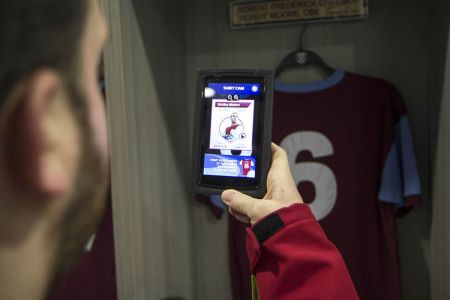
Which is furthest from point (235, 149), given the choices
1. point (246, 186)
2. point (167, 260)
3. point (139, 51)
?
point (167, 260)

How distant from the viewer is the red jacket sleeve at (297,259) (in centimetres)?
58

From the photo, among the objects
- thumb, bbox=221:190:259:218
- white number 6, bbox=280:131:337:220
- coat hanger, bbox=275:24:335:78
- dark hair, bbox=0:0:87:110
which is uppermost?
dark hair, bbox=0:0:87:110

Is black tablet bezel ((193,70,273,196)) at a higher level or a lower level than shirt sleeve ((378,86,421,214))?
higher

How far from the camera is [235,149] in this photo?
2.61ft

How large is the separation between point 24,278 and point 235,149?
1.64 ft

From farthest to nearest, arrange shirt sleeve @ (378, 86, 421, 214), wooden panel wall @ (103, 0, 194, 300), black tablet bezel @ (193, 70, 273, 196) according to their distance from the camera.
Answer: shirt sleeve @ (378, 86, 421, 214) < wooden panel wall @ (103, 0, 194, 300) < black tablet bezel @ (193, 70, 273, 196)

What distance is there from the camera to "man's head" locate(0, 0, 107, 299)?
0.30 m

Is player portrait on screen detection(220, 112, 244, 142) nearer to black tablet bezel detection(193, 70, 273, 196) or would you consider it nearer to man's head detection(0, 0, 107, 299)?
black tablet bezel detection(193, 70, 273, 196)

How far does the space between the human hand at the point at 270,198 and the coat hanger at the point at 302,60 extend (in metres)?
0.48

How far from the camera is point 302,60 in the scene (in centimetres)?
116

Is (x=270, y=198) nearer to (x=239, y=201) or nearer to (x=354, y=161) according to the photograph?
(x=239, y=201)

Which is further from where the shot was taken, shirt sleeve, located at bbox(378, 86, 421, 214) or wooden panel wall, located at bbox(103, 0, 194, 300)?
shirt sleeve, located at bbox(378, 86, 421, 214)

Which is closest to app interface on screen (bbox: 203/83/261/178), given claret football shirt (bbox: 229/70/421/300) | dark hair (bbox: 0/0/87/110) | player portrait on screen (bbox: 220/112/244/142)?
player portrait on screen (bbox: 220/112/244/142)

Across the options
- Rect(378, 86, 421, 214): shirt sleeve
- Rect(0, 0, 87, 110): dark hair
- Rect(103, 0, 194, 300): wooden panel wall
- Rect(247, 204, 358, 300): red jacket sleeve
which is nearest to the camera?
Rect(0, 0, 87, 110): dark hair
